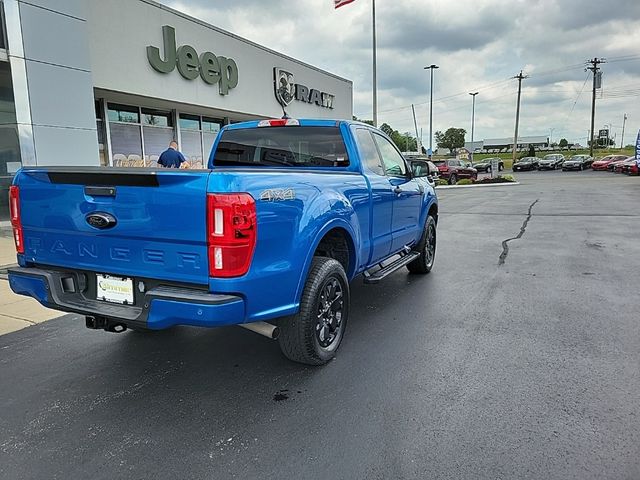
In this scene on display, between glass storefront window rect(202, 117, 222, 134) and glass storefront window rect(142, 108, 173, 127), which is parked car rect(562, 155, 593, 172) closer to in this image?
glass storefront window rect(202, 117, 222, 134)

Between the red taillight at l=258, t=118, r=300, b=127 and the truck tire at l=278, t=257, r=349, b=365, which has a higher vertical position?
the red taillight at l=258, t=118, r=300, b=127

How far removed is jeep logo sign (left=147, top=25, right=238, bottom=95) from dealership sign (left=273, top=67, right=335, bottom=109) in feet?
8.76

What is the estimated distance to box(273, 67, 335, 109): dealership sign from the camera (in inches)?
771

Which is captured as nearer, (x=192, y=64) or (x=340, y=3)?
(x=192, y=64)

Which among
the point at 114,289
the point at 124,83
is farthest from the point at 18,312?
the point at 124,83

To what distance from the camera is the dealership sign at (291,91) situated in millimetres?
19592

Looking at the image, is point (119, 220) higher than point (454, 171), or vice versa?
point (119, 220)

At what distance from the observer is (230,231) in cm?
279

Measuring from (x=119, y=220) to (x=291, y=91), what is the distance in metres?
18.4

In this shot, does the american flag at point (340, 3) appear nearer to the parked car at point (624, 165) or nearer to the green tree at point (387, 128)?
the parked car at point (624, 165)

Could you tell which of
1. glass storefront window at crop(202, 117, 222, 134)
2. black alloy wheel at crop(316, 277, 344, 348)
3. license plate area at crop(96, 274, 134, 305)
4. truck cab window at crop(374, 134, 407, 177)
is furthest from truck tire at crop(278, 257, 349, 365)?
glass storefront window at crop(202, 117, 222, 134)

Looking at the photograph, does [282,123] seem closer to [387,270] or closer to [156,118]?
[387,270]

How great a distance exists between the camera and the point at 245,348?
13.8 feet

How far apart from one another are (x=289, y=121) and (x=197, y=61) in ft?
39.6
